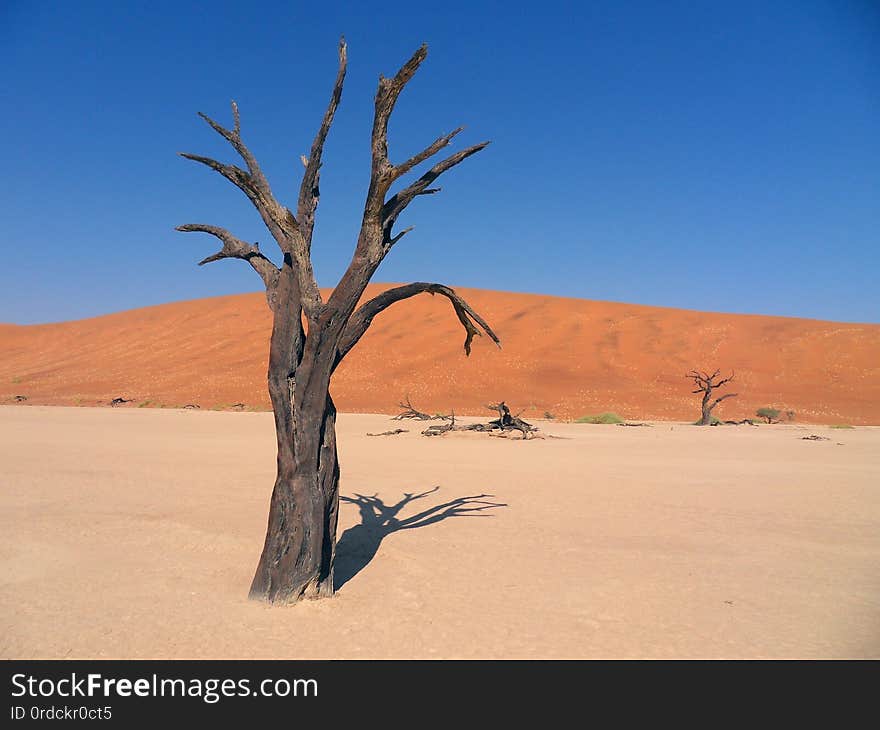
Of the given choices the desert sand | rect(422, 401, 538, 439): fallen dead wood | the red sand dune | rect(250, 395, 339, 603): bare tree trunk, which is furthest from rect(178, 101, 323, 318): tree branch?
the red sand dune

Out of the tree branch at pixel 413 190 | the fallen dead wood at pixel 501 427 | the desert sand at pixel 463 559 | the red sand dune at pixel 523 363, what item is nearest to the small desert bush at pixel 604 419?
the red sand dune at pixel 523 363

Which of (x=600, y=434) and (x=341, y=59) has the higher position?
(x=341, y=59)

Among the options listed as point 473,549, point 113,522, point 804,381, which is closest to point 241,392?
point 113,522

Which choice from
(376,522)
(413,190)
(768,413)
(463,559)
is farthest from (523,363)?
(413,190)

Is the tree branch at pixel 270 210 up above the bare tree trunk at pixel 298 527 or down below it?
above

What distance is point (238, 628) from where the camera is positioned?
14.4ft

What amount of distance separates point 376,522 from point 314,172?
4.60 meters

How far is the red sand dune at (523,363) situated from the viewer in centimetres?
3130

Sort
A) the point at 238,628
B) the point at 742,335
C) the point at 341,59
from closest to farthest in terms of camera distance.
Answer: the point at 238,628, the point at 341,59, the point at 742,335

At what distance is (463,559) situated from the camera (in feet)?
20.4

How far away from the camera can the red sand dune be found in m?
31.3

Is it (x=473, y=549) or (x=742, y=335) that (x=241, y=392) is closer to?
(x=473, y=549)

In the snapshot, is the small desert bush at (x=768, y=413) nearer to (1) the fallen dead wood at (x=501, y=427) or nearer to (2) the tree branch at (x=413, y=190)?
(1) the fallen dead wood at (x=501, y=427)
